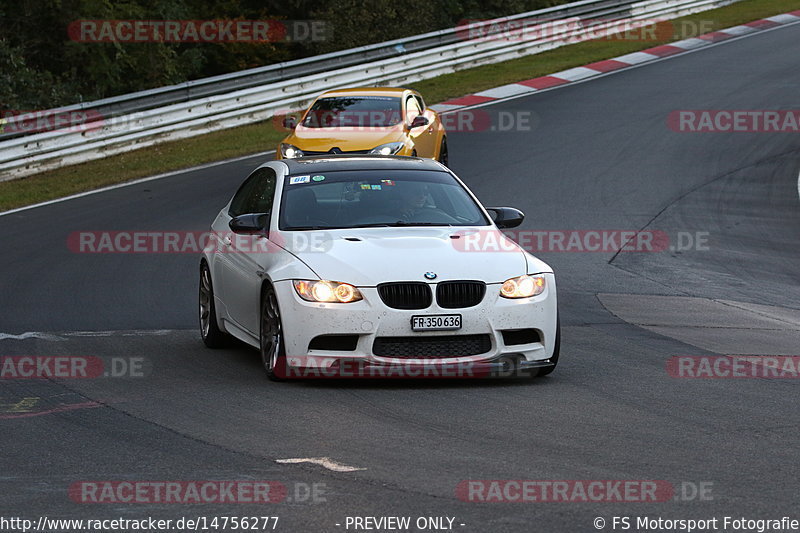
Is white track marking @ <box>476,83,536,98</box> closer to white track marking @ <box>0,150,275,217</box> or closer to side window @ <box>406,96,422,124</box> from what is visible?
white track marking @ <box>0,150,275,217</box>

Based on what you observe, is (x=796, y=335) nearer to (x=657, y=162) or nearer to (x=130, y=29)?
(x=657, y=162)

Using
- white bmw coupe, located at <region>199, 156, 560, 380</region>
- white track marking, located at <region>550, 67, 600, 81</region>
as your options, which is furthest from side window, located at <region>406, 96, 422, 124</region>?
white track marking, located at <region>550, 67, 600, 81</region>

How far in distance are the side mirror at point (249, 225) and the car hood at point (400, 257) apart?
320mm

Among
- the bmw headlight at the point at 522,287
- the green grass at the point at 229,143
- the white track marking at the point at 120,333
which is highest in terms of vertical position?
the bmw headlight at the point at 522,287

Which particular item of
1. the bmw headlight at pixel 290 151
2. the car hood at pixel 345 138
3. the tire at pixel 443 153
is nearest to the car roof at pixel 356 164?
the car hood at pixel 345 138

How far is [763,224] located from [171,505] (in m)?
13.3

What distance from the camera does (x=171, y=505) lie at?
595 cm

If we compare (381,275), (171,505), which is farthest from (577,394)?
(171,505)

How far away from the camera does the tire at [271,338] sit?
8.88 m

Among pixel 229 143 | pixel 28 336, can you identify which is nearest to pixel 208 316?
pixel 28 336

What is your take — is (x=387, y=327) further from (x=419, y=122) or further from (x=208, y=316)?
(x=419, y=122)

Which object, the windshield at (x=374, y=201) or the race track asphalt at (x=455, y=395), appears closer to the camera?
the race track asphalt at (x=455, y=395)

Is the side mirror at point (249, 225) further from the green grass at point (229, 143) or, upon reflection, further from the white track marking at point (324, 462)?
the green grass at point (229, 143)

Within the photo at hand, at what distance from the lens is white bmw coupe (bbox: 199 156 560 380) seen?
8648 millimetres
